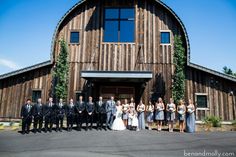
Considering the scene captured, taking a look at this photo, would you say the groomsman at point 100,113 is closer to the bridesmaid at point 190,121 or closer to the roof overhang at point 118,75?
the roof overhang at point 118,75

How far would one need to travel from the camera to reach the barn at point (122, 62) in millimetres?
15516

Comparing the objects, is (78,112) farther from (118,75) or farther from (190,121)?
(190,121)

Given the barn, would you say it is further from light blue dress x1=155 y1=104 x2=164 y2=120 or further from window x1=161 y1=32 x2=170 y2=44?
light blue dress x1=155 y1=104 x2=164 y2=120

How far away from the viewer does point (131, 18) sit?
16.6m

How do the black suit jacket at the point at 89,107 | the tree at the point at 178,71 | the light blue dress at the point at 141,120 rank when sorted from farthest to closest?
1. the tree at the point at 178,71
2. the light blue dress at the point at 141,120
3. the black suit jacket at the point at 89,107

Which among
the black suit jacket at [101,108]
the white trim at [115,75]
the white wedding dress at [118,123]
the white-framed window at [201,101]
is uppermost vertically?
the white trim at [115,75]

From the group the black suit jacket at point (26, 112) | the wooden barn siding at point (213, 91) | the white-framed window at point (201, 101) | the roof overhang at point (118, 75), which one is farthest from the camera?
the white-framed window at point (201, 101)

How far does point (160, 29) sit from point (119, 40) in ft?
9.64

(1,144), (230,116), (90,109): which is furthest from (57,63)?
(230,116)

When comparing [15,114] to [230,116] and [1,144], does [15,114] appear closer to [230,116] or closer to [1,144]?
[1,144]

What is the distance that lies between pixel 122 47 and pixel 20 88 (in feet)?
24.6

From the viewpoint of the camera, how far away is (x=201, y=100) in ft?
50.9

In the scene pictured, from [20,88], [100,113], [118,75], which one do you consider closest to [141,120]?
[100,113]

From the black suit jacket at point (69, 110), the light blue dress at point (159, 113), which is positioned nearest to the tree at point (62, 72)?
the black suit jacket at point (69, 110)
